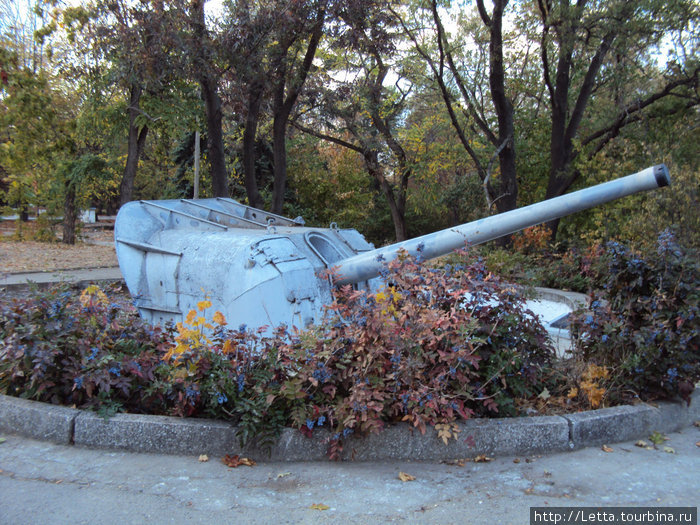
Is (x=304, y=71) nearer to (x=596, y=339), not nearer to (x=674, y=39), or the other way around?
(x=674, y=39)

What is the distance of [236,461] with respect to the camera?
344 centimetres

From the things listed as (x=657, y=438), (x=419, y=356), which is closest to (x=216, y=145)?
(x=419, y=356)

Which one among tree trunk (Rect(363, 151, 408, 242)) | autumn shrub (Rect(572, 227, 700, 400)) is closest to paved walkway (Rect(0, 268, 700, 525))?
autumn shrub (Rect(572, 227, 700, 400))

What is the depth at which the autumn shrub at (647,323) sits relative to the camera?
12.9 feet

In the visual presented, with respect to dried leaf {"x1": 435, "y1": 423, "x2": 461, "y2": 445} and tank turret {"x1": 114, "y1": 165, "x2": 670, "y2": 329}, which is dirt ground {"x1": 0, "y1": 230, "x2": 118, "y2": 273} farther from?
dried leaf {"x1": 435, "y1": 423, "x2": 461, "y2": 445}

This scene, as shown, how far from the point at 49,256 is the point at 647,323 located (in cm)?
1653

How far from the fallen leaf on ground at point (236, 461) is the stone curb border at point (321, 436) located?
2.2 inches

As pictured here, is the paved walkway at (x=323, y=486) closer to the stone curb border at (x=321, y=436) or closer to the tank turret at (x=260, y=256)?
the stone curb border at (x=321, y=436)

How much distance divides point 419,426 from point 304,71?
11.1 m

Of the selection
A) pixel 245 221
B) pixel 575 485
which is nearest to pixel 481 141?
pixel 245 221

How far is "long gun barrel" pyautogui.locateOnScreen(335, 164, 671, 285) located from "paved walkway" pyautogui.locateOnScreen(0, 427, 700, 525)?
2476 millimetres

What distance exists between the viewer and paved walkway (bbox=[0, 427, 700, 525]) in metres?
2.89

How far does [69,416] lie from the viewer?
144 inches

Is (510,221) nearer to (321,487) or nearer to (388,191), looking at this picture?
(321,487)
